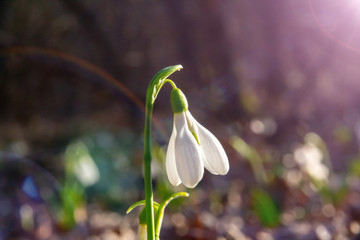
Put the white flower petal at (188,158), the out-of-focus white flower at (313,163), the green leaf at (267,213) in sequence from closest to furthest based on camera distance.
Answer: the white flower petal at (188,158) < the green leaf at (267,213) < the out-of-focus white flower at (313,163)

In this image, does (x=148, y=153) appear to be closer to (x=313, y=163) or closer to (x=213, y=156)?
(x=213, y=156)

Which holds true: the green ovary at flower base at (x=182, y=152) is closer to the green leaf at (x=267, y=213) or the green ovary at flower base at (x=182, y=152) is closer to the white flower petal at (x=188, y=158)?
the white flower petal at (x=188, y=158)

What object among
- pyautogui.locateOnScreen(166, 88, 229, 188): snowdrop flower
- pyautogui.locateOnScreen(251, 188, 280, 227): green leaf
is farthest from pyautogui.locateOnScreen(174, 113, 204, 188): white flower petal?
pyautogui.locateOnScreen(251, 188, 280, 227): green leaf

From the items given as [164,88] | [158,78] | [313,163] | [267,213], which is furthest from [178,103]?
[164,88]

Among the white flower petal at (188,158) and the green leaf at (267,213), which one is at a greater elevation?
the green leaf at (267,213)

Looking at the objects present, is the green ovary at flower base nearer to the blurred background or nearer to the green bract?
the green bract

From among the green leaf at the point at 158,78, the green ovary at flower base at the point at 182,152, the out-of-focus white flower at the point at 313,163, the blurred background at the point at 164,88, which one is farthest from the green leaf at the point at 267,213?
the green leaf at the point at 158,78

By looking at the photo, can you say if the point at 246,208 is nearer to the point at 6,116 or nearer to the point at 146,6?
the point at 146,6

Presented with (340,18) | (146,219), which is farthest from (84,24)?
(146,219)
